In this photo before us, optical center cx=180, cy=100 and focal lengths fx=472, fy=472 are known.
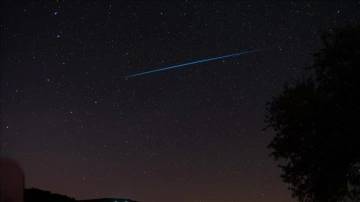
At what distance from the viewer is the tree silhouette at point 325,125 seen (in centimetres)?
1681

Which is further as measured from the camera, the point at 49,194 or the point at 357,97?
the point at 49,194

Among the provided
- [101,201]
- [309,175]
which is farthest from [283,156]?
[101,201]

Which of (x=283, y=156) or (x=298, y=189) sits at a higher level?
(x=283, y=156)

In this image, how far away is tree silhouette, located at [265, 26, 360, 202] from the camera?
1681cm

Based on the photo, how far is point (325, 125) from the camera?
17281 mm

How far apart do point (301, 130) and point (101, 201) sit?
829cm

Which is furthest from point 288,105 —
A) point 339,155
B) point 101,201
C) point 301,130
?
point 101,201

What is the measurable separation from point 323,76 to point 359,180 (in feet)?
14.5

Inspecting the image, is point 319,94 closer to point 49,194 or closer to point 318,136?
point 318,136

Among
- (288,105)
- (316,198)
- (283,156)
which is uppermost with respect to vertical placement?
(288,105)

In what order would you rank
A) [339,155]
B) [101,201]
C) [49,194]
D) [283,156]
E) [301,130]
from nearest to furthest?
[101,201], [339,155], [301,130], [283,156], [49,194]

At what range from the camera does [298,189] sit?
66.9 ft

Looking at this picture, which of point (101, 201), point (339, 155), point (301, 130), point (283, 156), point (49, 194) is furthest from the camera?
point (49, 194)

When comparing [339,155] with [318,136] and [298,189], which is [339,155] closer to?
[318,136]
